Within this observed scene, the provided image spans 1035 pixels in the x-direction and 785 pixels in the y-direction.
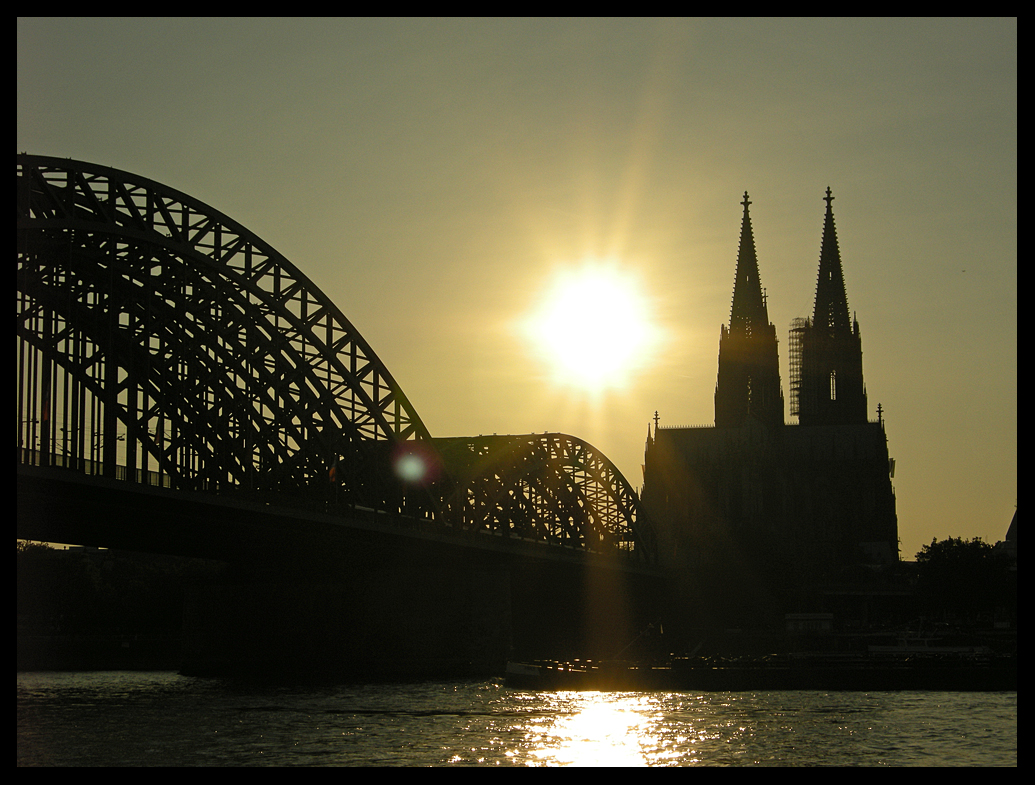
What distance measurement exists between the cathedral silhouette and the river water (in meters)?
87.6

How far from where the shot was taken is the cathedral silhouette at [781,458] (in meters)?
165

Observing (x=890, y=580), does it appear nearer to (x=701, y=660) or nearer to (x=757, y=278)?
(x=757, y=278)

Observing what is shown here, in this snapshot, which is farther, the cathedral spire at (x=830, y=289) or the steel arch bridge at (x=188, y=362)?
the cathedral spire at (x=830, y=289)

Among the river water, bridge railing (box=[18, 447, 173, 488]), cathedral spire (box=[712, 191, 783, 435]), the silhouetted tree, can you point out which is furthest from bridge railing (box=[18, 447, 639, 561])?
cathedral spire (box=[712, 191, 783, 435])

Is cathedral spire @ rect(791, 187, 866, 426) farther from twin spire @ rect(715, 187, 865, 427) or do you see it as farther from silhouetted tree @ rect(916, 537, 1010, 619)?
silhouetted tree @ rect(916, 537, 1010, 619)

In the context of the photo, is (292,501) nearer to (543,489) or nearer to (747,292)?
(543,489)

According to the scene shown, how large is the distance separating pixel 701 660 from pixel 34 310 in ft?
129

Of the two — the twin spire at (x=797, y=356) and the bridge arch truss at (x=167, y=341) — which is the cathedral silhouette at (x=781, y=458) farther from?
the bridge arch truss at (x=167, y=341)

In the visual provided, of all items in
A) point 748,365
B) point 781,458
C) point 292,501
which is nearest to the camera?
point 292,501

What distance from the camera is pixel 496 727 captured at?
51.3m

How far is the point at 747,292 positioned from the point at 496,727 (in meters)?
137

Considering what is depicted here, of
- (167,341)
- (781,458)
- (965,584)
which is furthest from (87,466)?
(781,458)

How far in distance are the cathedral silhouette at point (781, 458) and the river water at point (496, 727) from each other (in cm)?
8764

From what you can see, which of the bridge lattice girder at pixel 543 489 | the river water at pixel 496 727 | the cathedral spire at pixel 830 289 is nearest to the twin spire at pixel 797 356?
the cathedral spire at pixel 830 289
